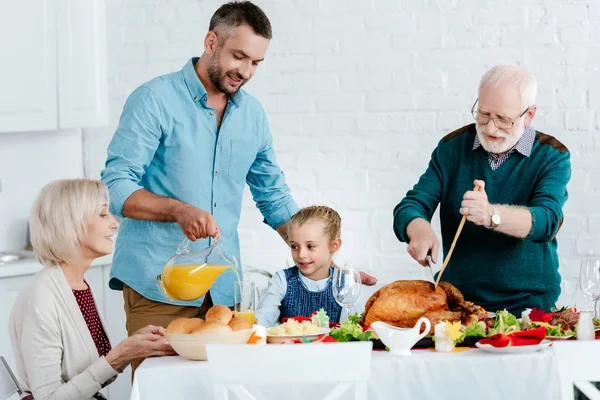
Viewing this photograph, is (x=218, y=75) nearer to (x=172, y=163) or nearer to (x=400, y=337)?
(x=172, y=163)

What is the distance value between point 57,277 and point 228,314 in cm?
47

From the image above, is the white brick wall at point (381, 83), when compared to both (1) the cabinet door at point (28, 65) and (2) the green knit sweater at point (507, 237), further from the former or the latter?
(2) the green knit sweater at point (507, 237)

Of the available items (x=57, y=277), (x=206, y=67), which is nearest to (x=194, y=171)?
(x=206, y=67)

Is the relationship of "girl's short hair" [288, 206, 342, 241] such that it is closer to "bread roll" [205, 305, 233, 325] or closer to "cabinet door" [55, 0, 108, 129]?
"bread roll" [205, 305, 233, 325]

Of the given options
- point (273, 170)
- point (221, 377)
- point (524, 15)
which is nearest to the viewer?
point (221, 377)

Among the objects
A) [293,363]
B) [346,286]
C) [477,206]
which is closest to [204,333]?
[293,363]

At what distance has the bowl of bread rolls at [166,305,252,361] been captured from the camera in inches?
84.5

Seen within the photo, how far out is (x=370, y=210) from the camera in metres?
3.96

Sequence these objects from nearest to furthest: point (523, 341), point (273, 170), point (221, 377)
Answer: point (221, 377) → point (523, 341) → point (273, 170)

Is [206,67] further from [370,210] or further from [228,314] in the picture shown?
[370,210]

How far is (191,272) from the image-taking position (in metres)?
2.31

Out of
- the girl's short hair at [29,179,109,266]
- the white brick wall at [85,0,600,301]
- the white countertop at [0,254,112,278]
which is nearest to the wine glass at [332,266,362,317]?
the girl's short hair at [29,179,109,266]

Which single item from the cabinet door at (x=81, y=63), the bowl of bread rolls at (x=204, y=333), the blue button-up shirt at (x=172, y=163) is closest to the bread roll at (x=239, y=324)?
the bowl of bread rolls at (x=204, y=333)

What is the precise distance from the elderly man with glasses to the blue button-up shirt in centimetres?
55
